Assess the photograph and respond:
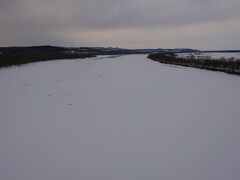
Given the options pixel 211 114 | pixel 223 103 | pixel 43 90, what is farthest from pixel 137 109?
pixel 43 90

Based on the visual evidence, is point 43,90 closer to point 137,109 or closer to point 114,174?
point 137,109

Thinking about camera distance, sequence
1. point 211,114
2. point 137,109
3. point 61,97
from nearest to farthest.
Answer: point 211,114 → point 137,109 → point 61,97

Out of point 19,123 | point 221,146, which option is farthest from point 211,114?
point 19,123

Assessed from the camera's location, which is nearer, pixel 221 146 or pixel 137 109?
pixel 221 146

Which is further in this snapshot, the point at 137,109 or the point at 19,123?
the point at 137,109

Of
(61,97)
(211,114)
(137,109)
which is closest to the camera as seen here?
(211,114)

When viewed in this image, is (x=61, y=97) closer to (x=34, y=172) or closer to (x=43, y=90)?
(x=43, y=90)

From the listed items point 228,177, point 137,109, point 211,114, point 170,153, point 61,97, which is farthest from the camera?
point 61,97

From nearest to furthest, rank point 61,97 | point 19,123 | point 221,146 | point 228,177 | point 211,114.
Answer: point 228,177 → point 221,146 → point 19,123 → point 211,114 → point 61,97
